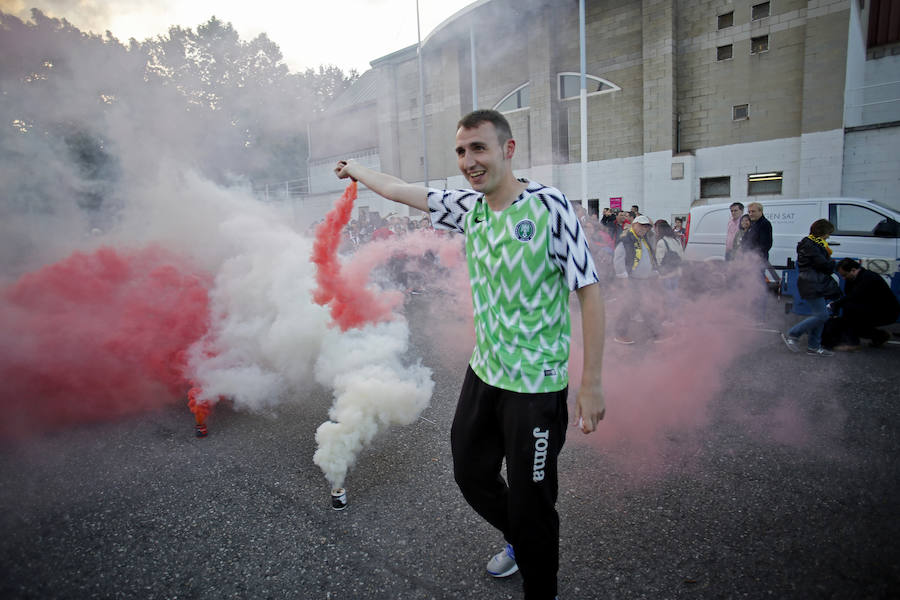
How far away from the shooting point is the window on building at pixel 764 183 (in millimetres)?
15297

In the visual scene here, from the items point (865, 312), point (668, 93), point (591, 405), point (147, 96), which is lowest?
point (865, 312)

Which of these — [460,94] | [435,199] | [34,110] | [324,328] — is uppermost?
[460,94]

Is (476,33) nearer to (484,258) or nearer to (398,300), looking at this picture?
(398,300)

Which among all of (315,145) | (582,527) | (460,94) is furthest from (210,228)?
(460,94)

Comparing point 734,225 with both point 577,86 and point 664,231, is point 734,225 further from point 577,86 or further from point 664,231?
point 577,86

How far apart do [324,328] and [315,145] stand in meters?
7.40

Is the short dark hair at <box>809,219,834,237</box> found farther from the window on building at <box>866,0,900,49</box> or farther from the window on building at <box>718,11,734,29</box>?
the window on building at <box>866,0,900,49</box>

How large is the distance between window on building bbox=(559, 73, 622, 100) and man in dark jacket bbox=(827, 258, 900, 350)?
13725 millimetres

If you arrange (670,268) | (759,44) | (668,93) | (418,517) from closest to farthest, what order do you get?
(418,517) → (670,268) → (759,44) → (668,93)

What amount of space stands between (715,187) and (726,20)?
5.16 meters

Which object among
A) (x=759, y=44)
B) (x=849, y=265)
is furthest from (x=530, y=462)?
(x=759, y=44)

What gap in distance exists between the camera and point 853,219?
8.80 m

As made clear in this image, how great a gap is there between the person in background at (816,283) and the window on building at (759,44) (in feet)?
41.7

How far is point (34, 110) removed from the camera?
4977 millimetres
